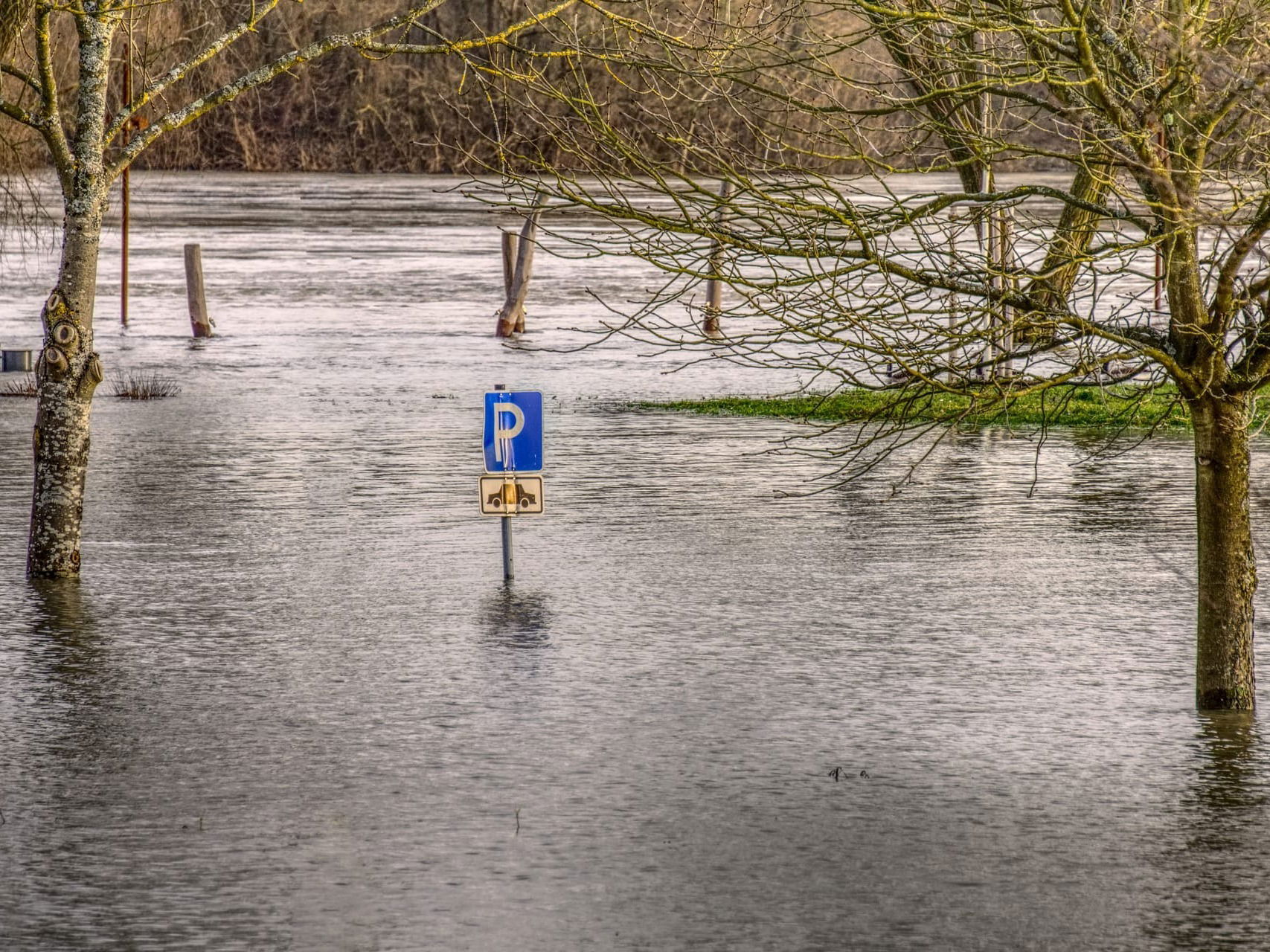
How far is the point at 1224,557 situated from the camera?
27.1 ft

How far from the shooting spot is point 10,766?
764cm

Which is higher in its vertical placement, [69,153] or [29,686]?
[69,153]

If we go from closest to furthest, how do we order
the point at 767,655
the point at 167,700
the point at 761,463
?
1. the point at 167,700
2. the point at 767,655
3. the point at 761,463

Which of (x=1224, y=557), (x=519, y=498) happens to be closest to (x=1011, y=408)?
(x=519, y=498)

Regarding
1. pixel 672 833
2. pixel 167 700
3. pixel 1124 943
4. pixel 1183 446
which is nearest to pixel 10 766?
pixel 167 700

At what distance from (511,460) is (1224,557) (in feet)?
13.8

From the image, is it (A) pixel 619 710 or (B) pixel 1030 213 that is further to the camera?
(A) pixel 619 710

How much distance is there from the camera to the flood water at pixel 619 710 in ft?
20.3

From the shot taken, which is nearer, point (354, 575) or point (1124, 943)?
point (1124, 943)

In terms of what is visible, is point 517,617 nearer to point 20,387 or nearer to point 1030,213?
point 1030,213

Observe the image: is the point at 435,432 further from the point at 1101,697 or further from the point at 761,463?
the point at 1101,697

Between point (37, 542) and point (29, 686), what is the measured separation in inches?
97.4

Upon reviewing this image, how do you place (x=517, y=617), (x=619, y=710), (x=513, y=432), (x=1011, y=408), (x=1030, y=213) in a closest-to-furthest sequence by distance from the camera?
(x=1030, y=213)
(x=619, y=710)
(x=517, y=617)
(x=513, y=432)
(x=1011, y=408)

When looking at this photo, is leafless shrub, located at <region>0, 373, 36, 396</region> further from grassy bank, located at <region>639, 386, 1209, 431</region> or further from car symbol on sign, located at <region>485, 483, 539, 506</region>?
car symbol on sign, located at <region>485, 483, 539, 506</region>
